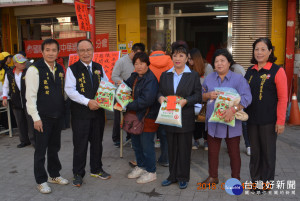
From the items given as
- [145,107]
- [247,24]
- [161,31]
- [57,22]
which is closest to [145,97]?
[145,107]

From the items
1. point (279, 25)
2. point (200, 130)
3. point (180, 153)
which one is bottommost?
point (200, 130)

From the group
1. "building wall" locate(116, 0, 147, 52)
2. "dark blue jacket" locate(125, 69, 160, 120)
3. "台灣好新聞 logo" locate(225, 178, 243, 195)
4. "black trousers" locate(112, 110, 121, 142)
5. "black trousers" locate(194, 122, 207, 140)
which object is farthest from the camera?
"building wall" locate(116, 0, 147, 52)

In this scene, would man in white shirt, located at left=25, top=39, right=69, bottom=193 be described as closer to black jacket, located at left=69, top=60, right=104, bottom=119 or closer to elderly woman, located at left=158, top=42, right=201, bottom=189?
black jacket, located at left=69, top=60, right=104, bottom=119

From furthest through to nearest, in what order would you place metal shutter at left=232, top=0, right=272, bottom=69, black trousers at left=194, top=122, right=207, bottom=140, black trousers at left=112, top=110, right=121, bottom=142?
metal shutter at left=232, top=0, right=272, bottom=69 < black trousers at left=112, top=110, right=121, bottom=142 < black trousers at left=194, top=122, right=207, bottom=140

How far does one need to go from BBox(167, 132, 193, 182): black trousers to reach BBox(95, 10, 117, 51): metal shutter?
6215mm

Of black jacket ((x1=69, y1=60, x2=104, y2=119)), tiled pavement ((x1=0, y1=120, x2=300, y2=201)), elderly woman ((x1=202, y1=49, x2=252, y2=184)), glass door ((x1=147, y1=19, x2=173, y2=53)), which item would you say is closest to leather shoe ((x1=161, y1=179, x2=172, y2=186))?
tiled pavement ((x1=0, y1=120, x2=300, y2=201))

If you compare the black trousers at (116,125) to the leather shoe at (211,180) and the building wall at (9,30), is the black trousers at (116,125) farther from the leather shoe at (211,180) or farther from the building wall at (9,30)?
the building wall at (9,30)

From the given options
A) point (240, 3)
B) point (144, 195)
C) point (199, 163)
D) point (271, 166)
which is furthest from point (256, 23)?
point (144, 195)

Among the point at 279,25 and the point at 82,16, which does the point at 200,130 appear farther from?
the point at 279,25

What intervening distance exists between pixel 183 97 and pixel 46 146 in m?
1.86

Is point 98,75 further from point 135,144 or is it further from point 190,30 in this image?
point 190,30

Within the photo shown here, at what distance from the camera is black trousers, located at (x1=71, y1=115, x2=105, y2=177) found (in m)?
3.80

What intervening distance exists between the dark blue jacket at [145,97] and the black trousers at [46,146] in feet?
3.32

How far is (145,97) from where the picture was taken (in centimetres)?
367
